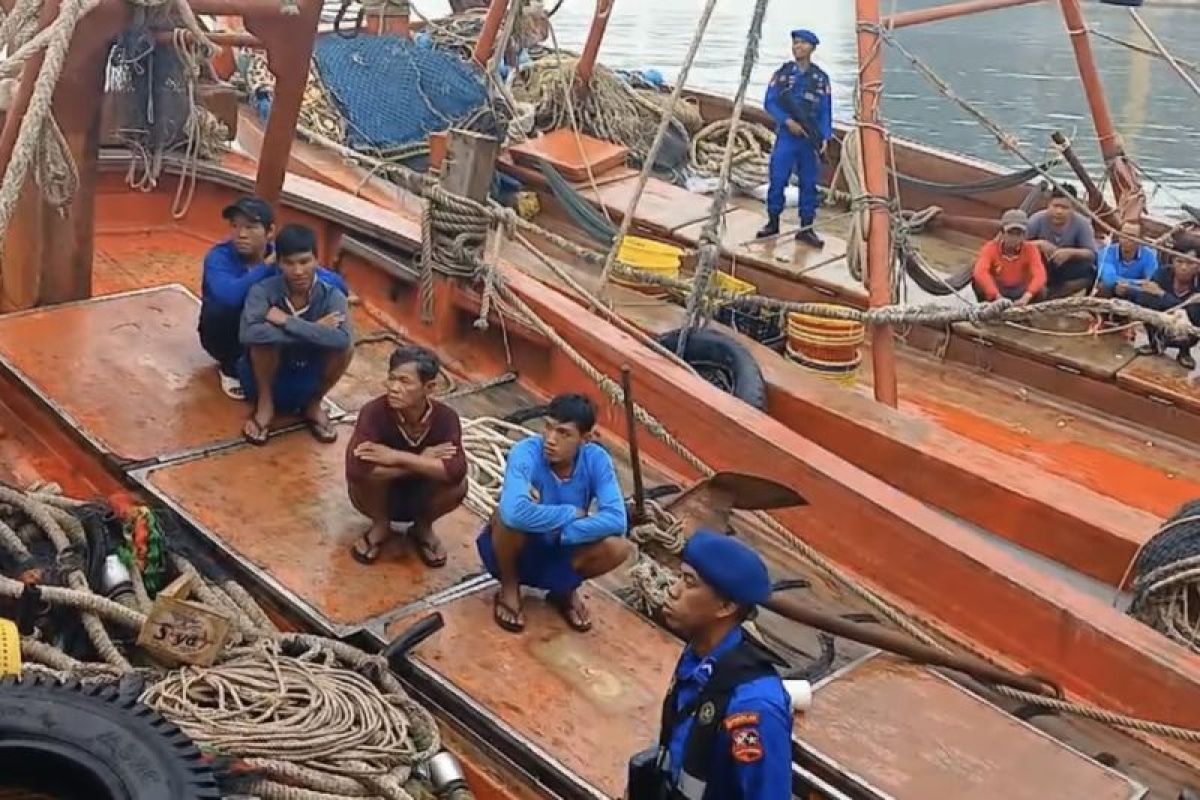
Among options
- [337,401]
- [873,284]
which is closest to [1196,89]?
[873,284]

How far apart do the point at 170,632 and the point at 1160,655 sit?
2.46 metres

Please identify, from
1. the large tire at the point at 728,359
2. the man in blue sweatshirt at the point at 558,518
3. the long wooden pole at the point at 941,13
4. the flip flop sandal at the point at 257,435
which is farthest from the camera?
the long wooden pole at the point at 941,13

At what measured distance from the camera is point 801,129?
783 cm

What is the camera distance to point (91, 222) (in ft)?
16.6

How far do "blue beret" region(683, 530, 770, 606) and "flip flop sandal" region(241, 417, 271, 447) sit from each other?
2289 mm

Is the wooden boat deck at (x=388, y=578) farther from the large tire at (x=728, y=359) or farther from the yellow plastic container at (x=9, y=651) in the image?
the yellow plastic container at (x=9, y=651)

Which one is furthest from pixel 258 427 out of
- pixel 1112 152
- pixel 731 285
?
pixel 1112 152

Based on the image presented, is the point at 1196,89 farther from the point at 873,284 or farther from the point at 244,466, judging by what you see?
the point at 244,466

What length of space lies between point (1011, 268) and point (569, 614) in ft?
13.5

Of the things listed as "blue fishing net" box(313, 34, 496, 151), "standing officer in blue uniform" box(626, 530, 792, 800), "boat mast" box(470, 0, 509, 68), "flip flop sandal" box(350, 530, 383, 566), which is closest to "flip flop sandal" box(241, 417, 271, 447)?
"flip flop sandal" box(350, 530, 383, 566)

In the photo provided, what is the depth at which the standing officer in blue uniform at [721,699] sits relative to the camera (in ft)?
7.64

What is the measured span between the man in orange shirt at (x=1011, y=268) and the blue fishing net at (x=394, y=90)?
3.37 m

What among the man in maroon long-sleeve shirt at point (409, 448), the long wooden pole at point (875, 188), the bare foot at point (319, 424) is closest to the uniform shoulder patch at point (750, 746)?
the man in maroon long-sleeve shirt at point (409, 448)

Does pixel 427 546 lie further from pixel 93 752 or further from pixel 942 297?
pixel 942 297
